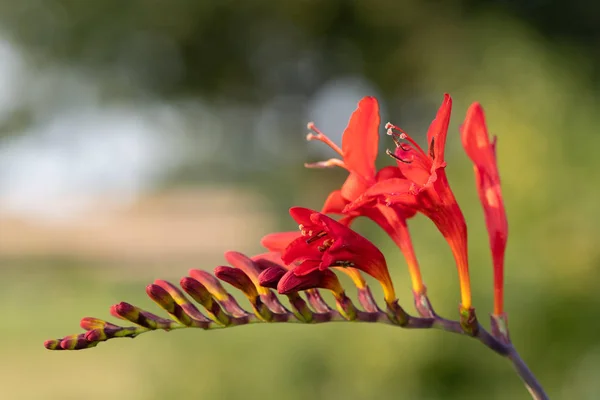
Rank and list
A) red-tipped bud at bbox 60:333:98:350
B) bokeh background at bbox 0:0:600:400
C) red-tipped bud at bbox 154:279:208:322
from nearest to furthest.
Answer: red-tipped bud at bbox 60:333:98:350, red-tipped bud at bbox 154:279:208:322, bokeh background at bbox 0:0:600:400

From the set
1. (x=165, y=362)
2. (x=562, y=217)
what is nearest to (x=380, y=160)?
(x=165, y=362)

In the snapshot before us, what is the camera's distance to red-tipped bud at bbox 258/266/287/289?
919 millimetres

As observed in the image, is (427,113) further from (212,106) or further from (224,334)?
(212,106)

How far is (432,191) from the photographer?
95 centimetres

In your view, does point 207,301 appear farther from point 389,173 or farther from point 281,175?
point 281,175

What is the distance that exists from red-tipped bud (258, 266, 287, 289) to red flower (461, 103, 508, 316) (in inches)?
12.8

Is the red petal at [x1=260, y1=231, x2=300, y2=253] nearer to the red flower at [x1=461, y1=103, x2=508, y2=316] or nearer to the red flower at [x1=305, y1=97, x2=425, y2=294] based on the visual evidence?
the red flower at [x1=305, y1=97, x2=425, y2=294]

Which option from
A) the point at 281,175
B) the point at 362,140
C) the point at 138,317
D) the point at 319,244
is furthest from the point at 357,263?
the point at 281,175

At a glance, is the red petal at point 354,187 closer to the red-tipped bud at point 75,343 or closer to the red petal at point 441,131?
the red petal at point 441,131

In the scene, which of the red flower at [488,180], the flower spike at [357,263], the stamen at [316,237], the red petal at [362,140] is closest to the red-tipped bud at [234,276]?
the flower spike at [357,263]

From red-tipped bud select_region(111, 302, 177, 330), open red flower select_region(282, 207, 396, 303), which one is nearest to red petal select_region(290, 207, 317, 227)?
open red flower select_region(282, 207, 396, 303)

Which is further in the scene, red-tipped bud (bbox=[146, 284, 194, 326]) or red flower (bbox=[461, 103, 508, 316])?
red flower (bbox=[461, 103, 508, 316])

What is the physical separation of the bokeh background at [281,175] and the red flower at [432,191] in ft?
7.12

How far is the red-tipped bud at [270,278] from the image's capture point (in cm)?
92
